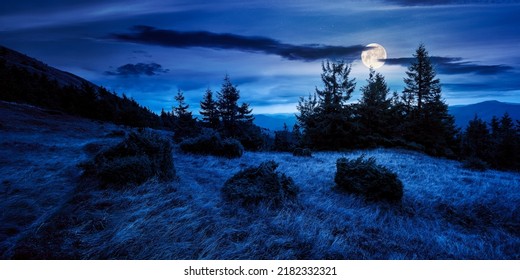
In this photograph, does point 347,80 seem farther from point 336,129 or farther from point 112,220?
point 112,220

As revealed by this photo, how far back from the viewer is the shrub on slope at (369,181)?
6125 mm

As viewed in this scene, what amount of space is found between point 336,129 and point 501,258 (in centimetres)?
1664

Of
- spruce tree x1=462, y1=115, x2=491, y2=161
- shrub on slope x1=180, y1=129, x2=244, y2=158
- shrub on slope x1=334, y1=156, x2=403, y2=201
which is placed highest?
shrub on slope x1=180, y1=129, x2=244, y2=158

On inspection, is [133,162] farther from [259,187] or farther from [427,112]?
[427,112]

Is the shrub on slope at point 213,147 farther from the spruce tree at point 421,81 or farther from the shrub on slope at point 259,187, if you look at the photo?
the spruce tree at point 421,81

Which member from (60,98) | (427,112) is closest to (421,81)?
(427,112)

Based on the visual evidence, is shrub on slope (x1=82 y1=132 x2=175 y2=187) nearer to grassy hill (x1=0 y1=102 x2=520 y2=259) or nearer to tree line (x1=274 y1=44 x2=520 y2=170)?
grassy hill (x1=0 y1=102 x2=520 y2=259)

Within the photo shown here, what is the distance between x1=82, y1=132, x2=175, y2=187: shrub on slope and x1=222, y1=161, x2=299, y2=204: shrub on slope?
1.84 metres

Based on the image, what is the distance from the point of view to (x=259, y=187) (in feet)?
17.8

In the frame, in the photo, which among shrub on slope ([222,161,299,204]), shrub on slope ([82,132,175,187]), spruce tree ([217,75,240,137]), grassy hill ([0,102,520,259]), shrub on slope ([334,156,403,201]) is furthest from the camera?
spruce tree ([217,75,240,137])

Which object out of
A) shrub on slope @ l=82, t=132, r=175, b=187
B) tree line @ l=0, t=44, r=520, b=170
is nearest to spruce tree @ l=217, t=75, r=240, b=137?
tree line @ l=0, t=44, r=520, b=170

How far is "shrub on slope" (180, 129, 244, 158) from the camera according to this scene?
11797 millimetres

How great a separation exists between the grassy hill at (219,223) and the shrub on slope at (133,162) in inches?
13.0
